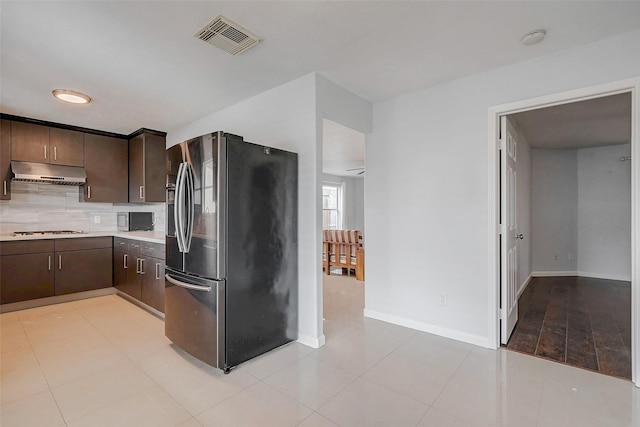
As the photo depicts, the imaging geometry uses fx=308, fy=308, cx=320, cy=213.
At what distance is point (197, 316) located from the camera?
2443mm

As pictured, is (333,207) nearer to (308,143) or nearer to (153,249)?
(153,249)

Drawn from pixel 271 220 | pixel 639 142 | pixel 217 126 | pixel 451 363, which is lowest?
pixel 451 363

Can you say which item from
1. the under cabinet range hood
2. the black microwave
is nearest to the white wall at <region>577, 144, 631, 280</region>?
the black microwave

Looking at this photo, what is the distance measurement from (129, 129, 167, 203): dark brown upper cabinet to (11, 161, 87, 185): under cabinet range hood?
620 mm

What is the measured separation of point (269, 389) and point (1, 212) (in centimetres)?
446

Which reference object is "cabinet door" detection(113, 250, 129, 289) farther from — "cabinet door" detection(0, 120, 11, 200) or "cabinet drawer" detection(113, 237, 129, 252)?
"cabinet door" detection(0, 120, 11, 200)

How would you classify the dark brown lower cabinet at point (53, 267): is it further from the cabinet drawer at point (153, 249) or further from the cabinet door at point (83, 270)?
the cabinet drawer at point (153, 249)

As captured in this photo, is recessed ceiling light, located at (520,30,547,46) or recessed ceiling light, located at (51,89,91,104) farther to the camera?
recessed ceiling light, located at (51,89,91,104)

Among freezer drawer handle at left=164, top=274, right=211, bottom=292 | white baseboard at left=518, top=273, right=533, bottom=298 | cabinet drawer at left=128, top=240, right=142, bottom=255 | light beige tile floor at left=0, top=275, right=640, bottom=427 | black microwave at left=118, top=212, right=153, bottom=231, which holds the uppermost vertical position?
black microwave at left=118, top=212, right=153, bottom=231

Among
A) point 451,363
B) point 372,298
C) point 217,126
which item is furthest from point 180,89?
point 451,363

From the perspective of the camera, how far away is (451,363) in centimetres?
245

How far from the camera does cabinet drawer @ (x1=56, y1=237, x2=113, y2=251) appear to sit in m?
4.00

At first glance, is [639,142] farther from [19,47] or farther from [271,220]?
[19,47]

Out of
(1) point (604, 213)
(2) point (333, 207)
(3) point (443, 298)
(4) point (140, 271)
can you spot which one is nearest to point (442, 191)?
(3) point (443, 298)
